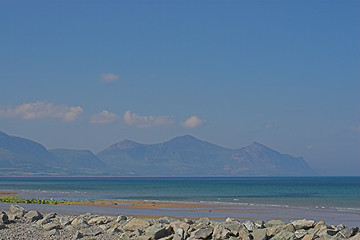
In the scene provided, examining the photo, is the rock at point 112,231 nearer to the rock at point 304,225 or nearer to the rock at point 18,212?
the rock at point 18,212

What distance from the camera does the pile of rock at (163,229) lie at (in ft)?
74.7

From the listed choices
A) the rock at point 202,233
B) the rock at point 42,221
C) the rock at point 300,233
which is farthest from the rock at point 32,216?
the rock at point 300,233

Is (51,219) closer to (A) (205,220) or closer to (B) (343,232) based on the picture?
(A) (205,220)

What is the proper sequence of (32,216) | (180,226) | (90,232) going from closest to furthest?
(180,226) → (90,232) → (32,216)

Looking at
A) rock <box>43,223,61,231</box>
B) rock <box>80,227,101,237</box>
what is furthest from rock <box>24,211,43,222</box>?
rock <box>80,227,101,237</box>

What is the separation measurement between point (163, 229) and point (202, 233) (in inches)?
66.3

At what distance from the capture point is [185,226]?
77.7ft

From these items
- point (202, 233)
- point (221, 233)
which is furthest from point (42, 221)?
point (221, 233)

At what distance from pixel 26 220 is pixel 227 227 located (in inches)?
429

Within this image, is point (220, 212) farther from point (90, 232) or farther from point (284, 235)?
point (284, 235)

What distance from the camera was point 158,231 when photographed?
2291 centimetres

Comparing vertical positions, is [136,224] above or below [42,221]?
above

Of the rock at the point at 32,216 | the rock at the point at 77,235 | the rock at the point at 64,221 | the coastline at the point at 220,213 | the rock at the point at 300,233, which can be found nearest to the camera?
the rock at the point at 300,233

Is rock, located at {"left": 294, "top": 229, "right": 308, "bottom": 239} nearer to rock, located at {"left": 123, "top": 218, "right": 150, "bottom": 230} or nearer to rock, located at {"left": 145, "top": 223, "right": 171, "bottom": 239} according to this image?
rock, located at {"left": 145, "top": 223, "right": 171, "bottom": 239}
